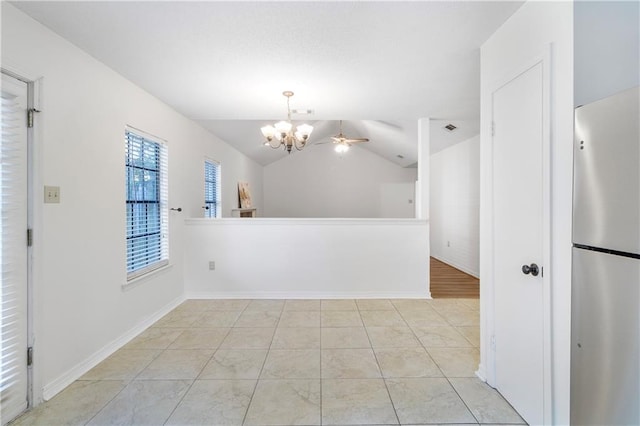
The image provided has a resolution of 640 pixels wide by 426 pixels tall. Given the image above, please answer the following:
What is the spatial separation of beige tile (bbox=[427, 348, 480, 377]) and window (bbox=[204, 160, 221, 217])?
3.70 meters

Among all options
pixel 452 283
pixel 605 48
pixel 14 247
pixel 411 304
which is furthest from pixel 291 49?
pixel 452 283

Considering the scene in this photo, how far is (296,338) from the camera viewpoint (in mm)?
2742

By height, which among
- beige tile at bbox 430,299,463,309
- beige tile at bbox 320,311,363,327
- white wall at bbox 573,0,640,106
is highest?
white wall at bbox 573,0,640,106

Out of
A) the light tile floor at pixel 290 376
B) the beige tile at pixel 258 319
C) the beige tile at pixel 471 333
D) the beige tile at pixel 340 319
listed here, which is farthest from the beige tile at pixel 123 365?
the beige tile at pixel 471 333

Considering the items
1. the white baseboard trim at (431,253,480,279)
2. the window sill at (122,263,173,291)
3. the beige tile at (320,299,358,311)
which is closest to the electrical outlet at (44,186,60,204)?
the window sill at (122,263,173,291)

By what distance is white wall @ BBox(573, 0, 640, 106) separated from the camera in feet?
4.11

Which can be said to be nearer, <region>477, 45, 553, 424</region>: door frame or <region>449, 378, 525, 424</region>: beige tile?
<region>477, 45, 553, 424</region>: door frame

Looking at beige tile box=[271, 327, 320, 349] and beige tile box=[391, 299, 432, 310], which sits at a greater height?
beige tile box=[391, 299, 432, 310]

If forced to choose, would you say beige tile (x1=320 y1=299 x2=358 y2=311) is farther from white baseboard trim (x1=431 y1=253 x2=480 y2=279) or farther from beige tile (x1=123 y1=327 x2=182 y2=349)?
white baseboard trim (x1=431 y1=253 x2=480 y2=279)

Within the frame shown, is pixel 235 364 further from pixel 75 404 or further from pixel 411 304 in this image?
pixel 411 304

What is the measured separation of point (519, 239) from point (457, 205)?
172 inches

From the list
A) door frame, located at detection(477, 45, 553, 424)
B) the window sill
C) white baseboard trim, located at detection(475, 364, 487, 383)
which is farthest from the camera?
the window sill

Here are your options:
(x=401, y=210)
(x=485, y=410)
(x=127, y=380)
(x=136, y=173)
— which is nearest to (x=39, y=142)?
(x=136, y=173)

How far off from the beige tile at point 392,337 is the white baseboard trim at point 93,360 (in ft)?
7.38
